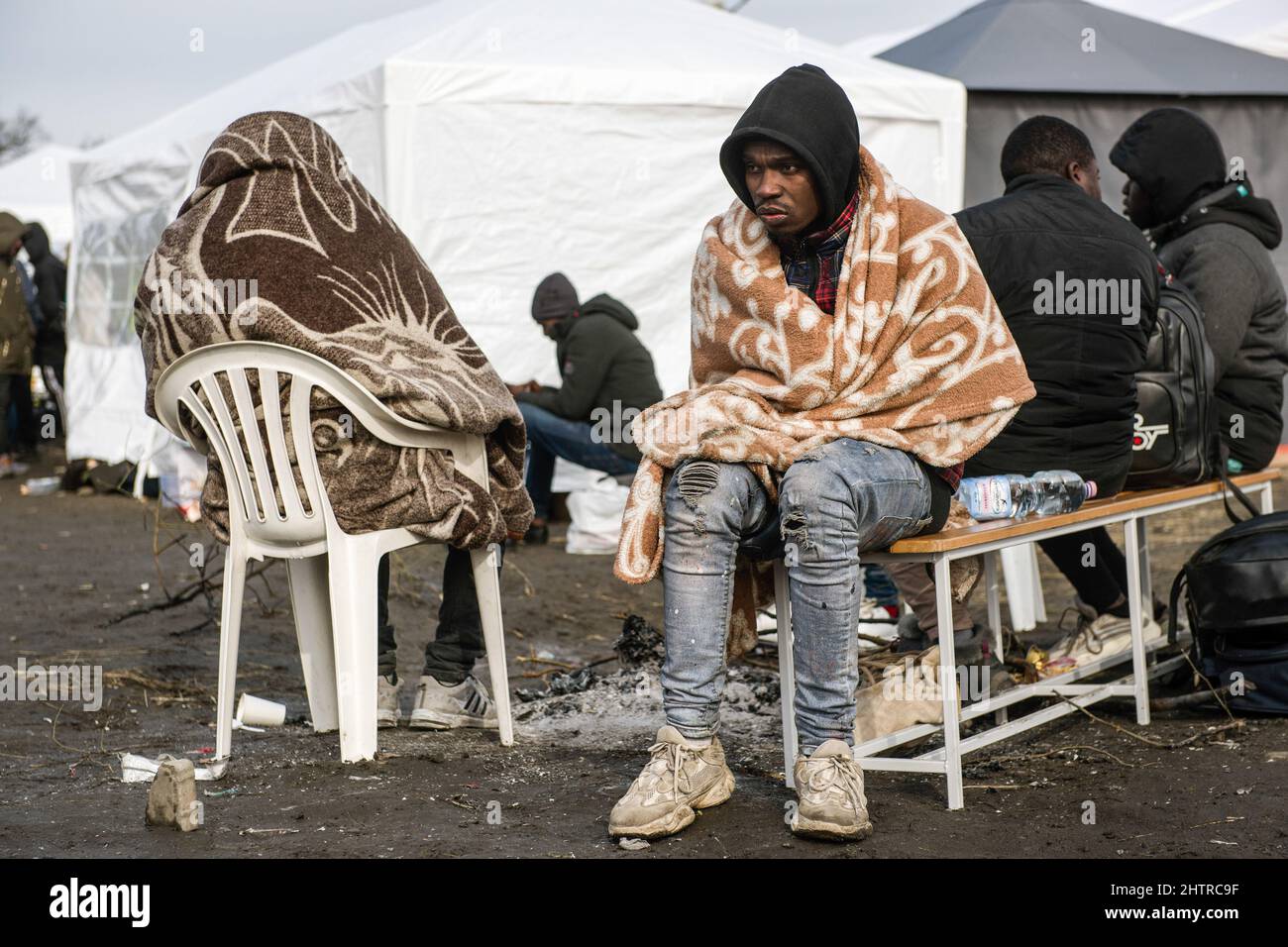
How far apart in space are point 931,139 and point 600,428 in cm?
297

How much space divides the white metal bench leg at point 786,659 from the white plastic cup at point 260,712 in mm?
1516

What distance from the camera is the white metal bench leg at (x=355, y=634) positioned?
3.60 m

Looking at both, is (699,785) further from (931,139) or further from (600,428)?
(931,139)

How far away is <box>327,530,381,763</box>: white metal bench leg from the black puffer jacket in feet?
5.52

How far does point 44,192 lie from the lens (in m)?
19.0

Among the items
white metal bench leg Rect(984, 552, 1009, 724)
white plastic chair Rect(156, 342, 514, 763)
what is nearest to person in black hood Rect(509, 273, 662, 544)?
white metal bench leg Rect(984, 552, 1009, 724)

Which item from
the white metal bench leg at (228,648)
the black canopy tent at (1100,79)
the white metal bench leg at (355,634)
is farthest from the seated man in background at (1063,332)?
the black canopy tent at (1100,79)

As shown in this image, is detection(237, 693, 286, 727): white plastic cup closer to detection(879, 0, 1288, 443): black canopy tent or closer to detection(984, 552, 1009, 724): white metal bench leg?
detection(984, 552, 1009, 724): white metal bench leg

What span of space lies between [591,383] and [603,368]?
0.11m

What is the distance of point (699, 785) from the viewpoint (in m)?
3.18

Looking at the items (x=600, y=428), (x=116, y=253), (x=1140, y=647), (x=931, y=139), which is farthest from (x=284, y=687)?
(x=116, y=253)

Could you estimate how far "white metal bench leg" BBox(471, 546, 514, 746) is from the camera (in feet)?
12.9

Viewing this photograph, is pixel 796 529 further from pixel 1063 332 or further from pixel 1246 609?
pixel 1246 609

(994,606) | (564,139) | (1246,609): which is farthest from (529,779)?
(564,139)
